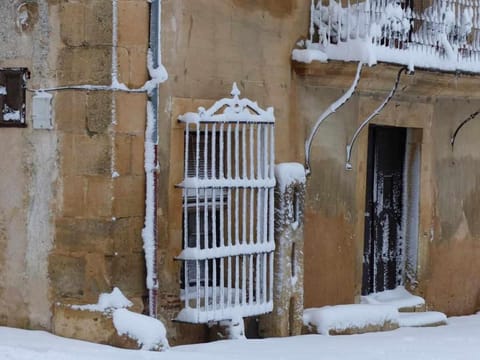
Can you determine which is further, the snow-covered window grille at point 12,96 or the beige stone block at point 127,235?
the snow-covered window grille at point 12,96

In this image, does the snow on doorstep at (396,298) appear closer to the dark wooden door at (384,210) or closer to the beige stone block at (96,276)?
the dark wooden door at (384,210)

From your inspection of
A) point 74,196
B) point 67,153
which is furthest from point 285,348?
point 67,153

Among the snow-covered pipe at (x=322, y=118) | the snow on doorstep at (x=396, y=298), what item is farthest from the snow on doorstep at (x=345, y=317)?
the snow-covered pipe at (x=322, y=118)

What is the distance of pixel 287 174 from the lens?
859 cm

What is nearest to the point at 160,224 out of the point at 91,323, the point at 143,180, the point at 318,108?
the point at 143,180

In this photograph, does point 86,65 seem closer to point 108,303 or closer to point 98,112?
point 98,112

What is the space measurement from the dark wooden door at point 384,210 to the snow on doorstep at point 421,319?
2.48 feet

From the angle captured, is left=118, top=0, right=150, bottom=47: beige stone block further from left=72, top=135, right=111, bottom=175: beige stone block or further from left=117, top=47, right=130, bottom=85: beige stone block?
left=72, top=135, right=111, bottom=175: beige stone block

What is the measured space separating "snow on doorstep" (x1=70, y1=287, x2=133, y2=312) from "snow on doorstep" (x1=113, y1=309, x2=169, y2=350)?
6 cm

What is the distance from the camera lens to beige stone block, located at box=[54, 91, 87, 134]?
7.57 metres

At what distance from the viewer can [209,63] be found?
27.4 feet

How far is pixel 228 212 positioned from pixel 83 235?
129 centimetres

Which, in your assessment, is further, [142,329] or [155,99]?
[155,99]

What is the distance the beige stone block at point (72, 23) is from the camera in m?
7.55
